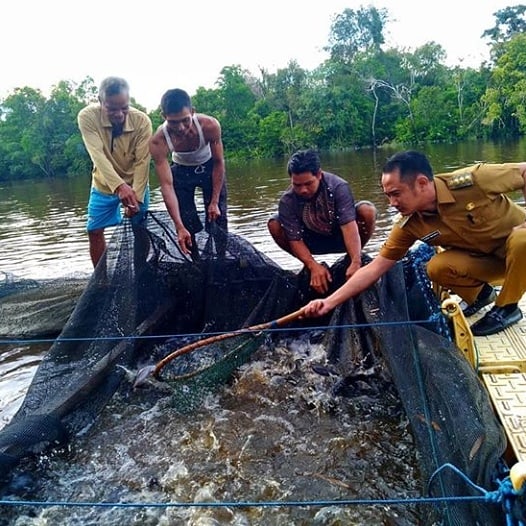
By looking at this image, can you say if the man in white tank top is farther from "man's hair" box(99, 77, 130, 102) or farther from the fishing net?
"man's hair" box(99, 77, 130, 102)

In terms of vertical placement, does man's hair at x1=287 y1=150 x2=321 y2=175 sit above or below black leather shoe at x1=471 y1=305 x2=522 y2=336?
above

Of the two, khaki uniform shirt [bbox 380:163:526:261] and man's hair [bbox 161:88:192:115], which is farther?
man's hair [bbox 161:88:192:115]

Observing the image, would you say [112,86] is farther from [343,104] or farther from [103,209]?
[343,104]

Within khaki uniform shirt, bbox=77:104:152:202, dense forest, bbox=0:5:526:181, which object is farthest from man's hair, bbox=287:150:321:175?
dense forest, bbox=0:5:526:181

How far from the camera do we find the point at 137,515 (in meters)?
2.31

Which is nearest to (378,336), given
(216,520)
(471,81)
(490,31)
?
(216,520)

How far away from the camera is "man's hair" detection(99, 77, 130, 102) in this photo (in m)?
4.05

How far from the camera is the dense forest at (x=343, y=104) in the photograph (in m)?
38.8

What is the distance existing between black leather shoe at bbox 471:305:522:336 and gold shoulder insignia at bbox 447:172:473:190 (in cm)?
79

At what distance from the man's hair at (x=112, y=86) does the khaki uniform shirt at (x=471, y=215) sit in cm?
251

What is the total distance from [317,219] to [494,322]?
1.52m

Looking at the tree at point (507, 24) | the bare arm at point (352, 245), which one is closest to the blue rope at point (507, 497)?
the bare arm at point (352, 245)

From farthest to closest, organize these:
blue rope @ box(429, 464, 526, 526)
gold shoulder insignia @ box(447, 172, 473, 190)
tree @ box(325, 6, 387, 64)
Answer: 1. tree @ box(325, 6, 387, 64)
2. gold shoulder insignia @ box(447, 172, 473, 190)
3. blue rope @ box(429, 464, 526, 526)

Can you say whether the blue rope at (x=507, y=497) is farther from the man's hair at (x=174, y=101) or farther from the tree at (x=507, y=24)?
the tree at (x=507, y=24)
